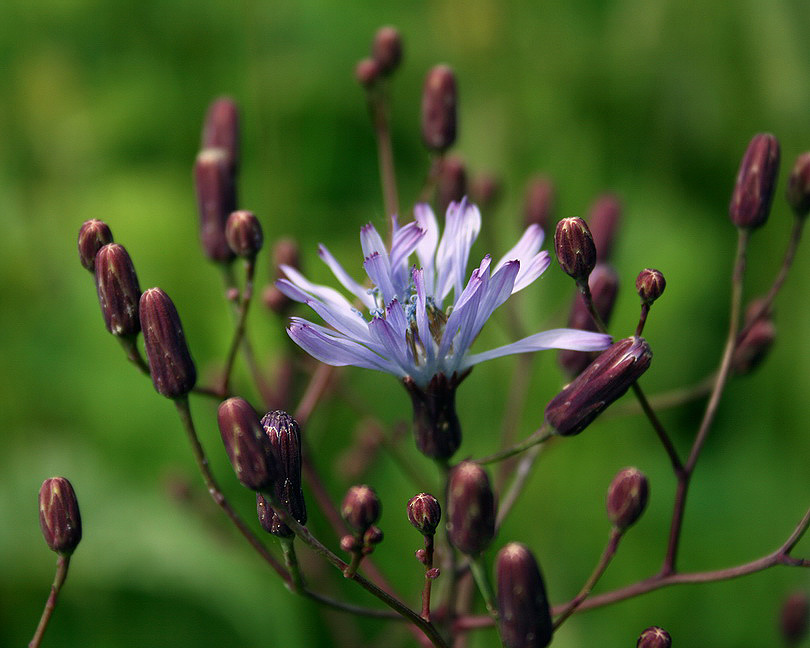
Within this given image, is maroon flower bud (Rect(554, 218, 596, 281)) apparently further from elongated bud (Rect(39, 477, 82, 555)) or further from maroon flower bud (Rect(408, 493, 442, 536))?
elongated bud (Rect(39, 477, 82, 555))

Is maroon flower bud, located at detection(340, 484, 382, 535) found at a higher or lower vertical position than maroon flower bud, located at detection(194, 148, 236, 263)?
lower

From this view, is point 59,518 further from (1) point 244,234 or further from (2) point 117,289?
(1) point 244,234

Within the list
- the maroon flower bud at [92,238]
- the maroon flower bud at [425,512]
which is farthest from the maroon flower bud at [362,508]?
the maroon flower bud at [92,238]

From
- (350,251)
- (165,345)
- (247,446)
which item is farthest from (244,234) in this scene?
(350,251)

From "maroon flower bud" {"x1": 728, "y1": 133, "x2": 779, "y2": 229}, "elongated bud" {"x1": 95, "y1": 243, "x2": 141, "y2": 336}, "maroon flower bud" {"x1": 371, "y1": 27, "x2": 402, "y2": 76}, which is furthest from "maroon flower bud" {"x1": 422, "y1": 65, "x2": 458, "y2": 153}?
"elongated bud" {"x1": 95, "y1": 243, "x2": 141, "y2": 336}

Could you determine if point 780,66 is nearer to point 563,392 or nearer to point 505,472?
point 505,472

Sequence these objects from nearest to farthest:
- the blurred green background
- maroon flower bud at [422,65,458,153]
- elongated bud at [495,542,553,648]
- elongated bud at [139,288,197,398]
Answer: elongated bud at [495,542,553,648]
elongated bud at [139,288,197,398]
maroon flower bud at [422,65,458,153]
the blurred green background
